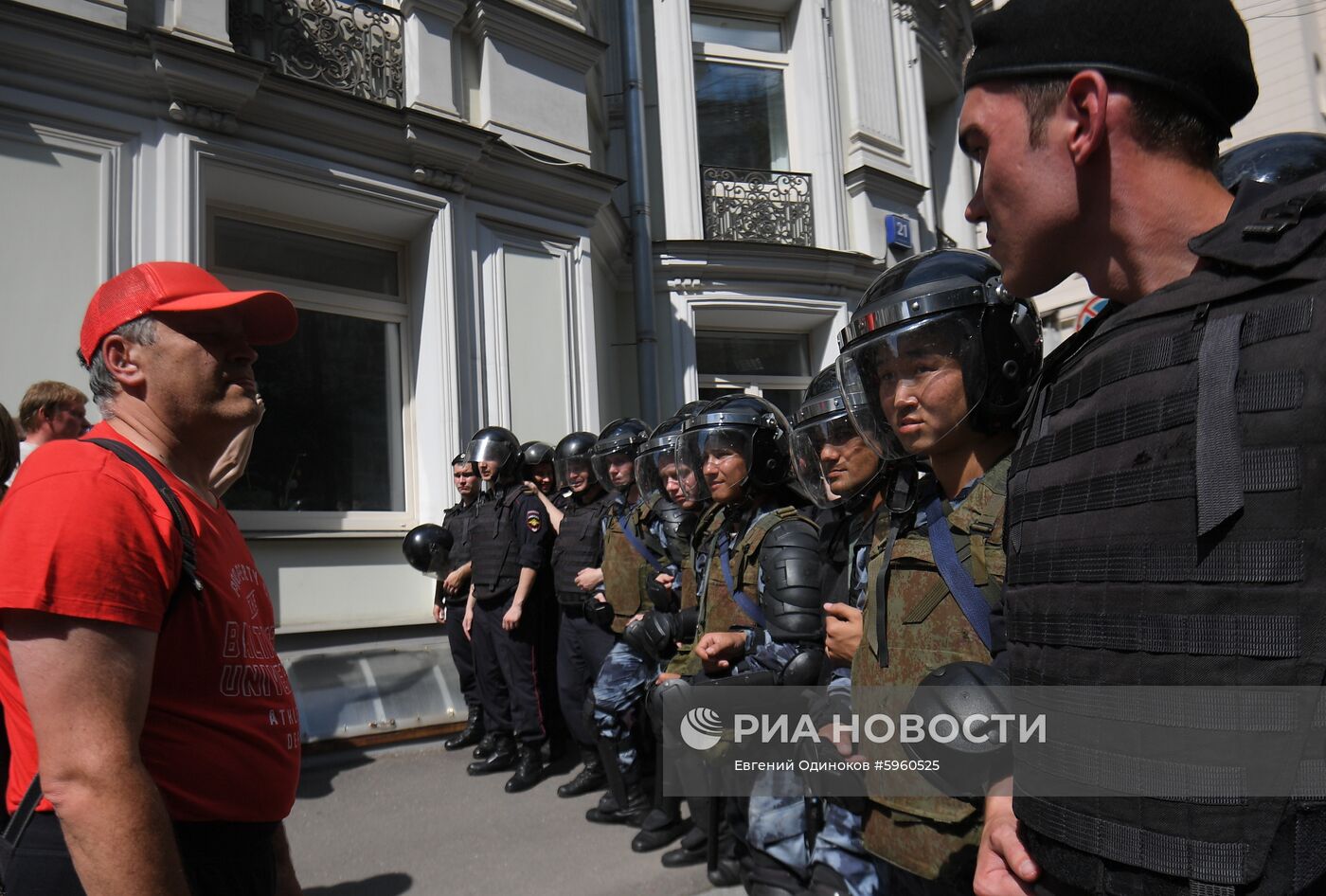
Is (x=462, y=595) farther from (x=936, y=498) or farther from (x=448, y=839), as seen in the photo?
(x=936, y=498)

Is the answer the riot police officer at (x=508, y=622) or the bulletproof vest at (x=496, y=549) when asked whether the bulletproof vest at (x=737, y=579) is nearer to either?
the riot police officer at (x=508, y=622)

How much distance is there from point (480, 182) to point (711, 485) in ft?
15.6

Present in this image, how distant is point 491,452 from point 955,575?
188 inches

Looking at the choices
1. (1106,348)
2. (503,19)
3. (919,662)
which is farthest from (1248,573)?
(503,19)

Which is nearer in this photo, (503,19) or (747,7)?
(503,19)

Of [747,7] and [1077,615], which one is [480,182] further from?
[1077,615]

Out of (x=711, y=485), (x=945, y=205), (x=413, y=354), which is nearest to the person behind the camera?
(x=711, y=485)

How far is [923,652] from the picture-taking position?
74.2 inches

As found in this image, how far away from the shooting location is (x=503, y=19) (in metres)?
7.47

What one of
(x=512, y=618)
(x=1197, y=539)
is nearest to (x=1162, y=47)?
(x=1197, y=539)

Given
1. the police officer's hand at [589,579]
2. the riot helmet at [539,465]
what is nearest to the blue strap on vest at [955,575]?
the police officer's hand at [589,579]

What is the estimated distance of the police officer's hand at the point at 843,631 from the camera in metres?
2.25

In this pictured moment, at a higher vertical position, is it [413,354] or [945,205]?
[945,205]

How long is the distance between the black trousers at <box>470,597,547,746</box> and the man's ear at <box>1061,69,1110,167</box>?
16.5ft
